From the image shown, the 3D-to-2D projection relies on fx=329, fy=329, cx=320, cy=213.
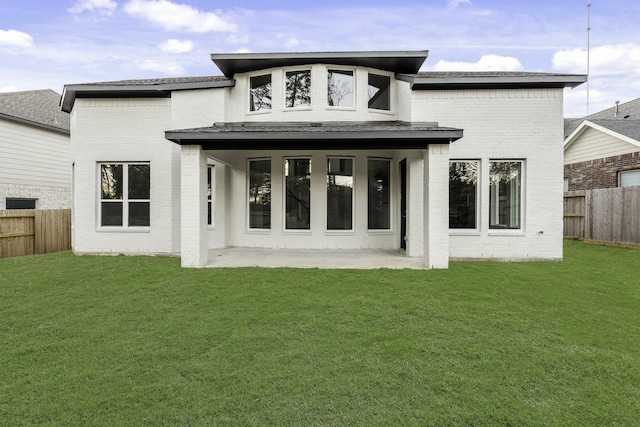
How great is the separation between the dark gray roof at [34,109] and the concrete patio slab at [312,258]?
10509 millimetres

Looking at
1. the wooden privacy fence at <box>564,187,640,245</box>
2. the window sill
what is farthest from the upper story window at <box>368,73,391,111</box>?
the wooden privacy fence at <box>564,187,640,245</box>

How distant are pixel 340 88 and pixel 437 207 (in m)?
4.71

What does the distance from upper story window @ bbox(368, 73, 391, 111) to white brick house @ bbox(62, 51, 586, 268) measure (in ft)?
0.14

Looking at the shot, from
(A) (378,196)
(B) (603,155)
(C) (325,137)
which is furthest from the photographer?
(B) (603,155)

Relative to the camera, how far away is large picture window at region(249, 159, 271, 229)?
10266mm

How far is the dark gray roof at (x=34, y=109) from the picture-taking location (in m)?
13.2

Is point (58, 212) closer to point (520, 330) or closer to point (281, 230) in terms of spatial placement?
point (281, 230)

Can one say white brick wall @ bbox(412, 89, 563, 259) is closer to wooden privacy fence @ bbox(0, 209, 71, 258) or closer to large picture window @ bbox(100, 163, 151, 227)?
→ large picture window @ bbox(100, 163, 151, 227)

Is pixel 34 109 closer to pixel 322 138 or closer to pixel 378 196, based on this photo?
pixel 322 138

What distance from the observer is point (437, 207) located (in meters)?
7.39

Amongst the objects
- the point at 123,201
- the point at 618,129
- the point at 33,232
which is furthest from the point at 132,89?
the point at 618,129

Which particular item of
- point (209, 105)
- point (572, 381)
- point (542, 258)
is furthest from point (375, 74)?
point (572, 381)

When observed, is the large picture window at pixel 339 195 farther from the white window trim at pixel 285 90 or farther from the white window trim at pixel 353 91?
the white window trim at pixel 285 90

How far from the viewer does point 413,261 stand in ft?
26.6
